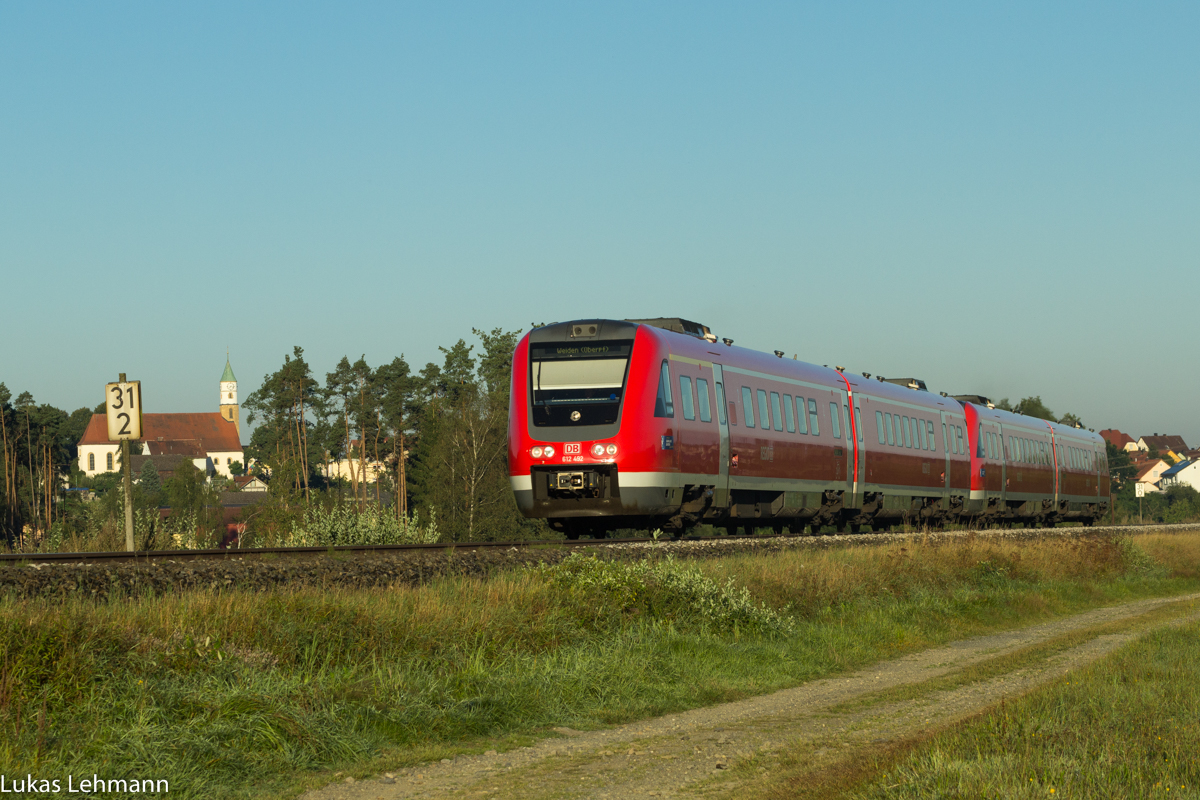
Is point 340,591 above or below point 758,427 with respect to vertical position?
below

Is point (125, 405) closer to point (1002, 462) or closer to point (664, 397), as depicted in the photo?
point (664, 397)

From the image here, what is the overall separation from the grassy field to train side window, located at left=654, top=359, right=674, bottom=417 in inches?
162

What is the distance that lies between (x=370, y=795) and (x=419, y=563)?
25.5ft

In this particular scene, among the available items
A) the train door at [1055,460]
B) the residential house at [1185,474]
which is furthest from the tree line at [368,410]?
the residential house at [1185,474]

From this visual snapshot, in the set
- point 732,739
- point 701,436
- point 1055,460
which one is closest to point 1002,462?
point 1055,460

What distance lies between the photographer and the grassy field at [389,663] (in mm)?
8062

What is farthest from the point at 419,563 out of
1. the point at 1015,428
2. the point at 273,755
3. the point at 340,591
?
the point at 1015,428

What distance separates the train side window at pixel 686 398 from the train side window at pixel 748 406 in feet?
7.89

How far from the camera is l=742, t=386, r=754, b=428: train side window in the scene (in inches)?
973

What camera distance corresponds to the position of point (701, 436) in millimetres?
22625

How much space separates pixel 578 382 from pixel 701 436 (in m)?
2.69

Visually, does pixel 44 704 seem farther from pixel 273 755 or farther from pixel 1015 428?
pixel 1015 428

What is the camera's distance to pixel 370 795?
25.1ft

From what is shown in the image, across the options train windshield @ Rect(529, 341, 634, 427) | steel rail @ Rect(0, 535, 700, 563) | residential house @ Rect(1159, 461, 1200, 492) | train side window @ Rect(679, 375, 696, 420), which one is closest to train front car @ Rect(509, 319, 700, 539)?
train windshield @ Rect(529, 341, 634, 427)
